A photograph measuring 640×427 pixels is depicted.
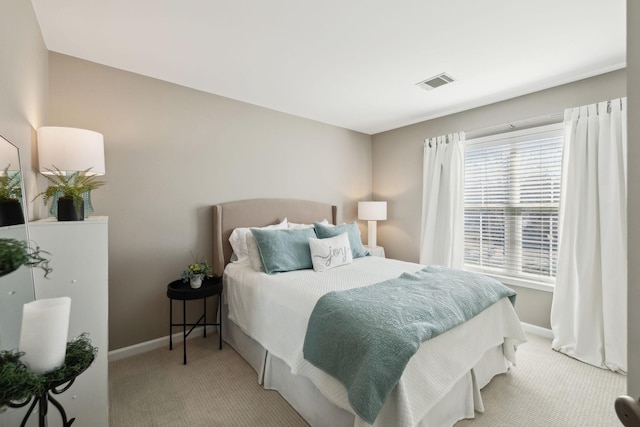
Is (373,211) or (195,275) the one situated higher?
(373,211)

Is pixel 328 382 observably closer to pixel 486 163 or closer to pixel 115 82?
pixel 115 82

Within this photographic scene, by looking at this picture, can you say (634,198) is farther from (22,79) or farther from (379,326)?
(22,79)

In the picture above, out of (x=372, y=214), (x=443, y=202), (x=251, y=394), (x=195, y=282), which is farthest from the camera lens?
(x=372, y=214)

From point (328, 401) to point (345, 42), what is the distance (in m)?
2.35

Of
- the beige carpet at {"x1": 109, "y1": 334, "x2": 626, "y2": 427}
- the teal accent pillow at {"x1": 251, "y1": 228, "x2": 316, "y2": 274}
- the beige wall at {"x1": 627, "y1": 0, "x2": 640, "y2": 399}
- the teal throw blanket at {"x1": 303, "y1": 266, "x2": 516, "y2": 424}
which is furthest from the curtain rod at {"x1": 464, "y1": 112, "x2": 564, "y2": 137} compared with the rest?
the beige wall at {"x1": 627, "y1": 0, "x2": 640, "y2": 399}

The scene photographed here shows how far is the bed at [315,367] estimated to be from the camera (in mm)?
1396

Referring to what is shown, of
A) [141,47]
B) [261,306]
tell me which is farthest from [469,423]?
[141,47]

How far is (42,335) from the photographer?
2.82 feet

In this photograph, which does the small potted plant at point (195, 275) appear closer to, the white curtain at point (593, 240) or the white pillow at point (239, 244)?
the white pillow at point (239, 244)

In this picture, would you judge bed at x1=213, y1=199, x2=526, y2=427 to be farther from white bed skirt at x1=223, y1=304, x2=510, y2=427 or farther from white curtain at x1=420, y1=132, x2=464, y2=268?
white curtain at x1=420, y1=132, x2=464, y2=268

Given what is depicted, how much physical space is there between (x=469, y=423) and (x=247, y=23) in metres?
2.89

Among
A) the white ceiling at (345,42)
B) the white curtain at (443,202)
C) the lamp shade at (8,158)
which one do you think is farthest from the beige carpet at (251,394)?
the white ceiling at (345,42)

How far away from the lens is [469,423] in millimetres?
1716

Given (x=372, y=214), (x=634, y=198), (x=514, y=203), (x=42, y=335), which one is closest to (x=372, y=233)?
(x=372, y=214)
